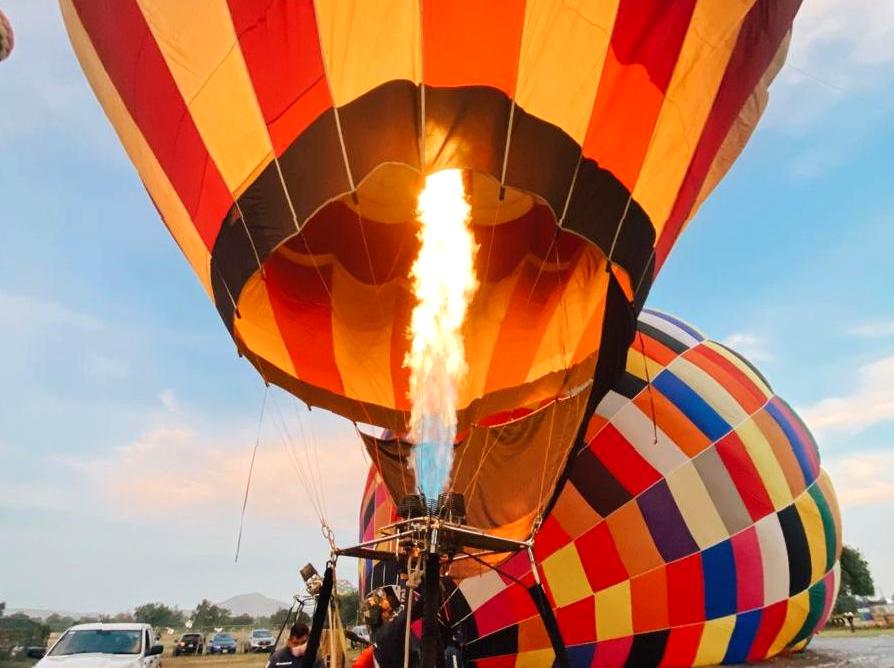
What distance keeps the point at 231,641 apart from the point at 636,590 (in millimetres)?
17434

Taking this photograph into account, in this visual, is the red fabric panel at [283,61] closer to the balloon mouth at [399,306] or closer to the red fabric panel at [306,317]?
the balloon mouth at [399,306]

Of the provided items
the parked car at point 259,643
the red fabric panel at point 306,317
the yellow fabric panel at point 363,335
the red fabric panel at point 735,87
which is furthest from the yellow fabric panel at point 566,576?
the parked car at point 259,643

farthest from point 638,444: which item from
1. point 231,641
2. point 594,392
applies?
point 231,641

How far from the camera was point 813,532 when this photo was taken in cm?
723

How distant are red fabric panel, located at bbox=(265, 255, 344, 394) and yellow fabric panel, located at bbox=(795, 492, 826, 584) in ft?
16.5

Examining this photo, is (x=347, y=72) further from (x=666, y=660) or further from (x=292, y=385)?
(x=666, y=660)

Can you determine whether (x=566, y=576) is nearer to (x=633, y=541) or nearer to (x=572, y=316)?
(x=633, y=541)

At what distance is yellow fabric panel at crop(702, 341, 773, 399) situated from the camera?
7.85 meters

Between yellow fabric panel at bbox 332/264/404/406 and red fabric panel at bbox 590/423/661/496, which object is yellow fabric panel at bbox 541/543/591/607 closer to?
red fabric panel at bbox 590/423/661/496

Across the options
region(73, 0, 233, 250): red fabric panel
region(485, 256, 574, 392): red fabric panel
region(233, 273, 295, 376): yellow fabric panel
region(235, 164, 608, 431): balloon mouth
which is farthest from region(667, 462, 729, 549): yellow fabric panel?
region(73, 0, 233, 250): red fabric panel

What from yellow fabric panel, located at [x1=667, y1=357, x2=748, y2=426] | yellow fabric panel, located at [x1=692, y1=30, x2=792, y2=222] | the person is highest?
yellow fabric panel, located at [x1=692, y1=30, x2=792, y2=222]

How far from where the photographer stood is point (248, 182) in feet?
12.4

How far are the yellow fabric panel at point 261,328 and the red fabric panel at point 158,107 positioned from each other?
1.03m

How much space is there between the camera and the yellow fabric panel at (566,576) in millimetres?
5879
